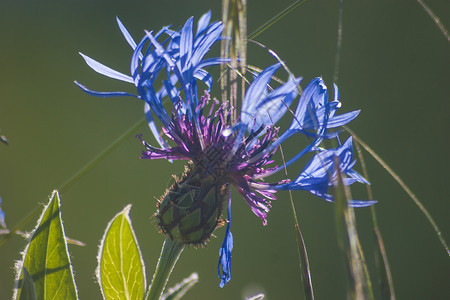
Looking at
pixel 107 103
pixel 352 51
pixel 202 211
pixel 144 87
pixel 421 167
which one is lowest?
pixel 202 211

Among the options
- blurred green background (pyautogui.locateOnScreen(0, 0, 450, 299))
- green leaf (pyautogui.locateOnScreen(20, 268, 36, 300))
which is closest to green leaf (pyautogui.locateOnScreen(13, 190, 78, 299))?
green leaf (pyautogui.locateOnScreen(20, 268, 36, 300))

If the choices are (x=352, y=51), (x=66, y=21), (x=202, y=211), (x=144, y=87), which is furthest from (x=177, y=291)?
(x=352, y=51)

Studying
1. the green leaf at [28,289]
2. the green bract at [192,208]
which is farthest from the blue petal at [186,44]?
the green leaf at [28,289]

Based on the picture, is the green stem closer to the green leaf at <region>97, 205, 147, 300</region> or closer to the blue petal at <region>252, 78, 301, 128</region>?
the green leaf at <region>97, 205, 147, 300</region>

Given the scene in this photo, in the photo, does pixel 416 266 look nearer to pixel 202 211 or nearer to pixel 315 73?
pixel 315 73

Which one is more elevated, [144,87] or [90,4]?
[90,4]

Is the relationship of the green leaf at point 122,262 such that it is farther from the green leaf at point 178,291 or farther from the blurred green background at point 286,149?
the blurred green background at point 286,149

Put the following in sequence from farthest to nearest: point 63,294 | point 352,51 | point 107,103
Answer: point 352,51
point 107,103
point 63,294
